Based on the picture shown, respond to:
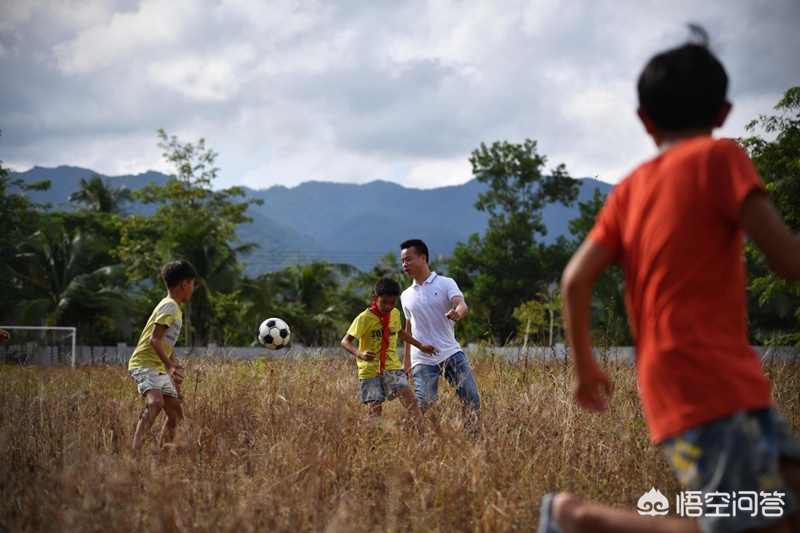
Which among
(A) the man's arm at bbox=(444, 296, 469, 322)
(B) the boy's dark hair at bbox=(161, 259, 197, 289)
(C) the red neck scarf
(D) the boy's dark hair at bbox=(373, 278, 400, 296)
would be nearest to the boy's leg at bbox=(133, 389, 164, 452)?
(B) the boy's dark hair at bbox=(161, 259, 197, 289)

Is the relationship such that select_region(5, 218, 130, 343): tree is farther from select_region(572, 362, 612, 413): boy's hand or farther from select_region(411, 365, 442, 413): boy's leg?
select_region(572, 362, 612, 413): boy's hand

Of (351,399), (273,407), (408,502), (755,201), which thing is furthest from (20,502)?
(755,201)

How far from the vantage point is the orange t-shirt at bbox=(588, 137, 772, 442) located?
211 centimetres

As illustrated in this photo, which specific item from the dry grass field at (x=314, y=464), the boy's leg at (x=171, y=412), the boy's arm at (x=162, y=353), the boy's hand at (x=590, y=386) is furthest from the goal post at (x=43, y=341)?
the boy's hand at (x=590, y=386)

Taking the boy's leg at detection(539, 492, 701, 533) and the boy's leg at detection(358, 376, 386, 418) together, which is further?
the boy's leg at detection(358, 376, 386, 418)

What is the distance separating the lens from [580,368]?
2.34 m

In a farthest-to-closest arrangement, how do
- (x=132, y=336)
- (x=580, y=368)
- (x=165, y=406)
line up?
(x=132, y=336)
(x=165, y=406)
(x=580, y=368)

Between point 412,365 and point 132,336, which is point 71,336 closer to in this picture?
point 132,336

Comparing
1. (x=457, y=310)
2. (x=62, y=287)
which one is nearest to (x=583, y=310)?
(x=457, y=310)

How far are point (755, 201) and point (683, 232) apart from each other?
204 mm

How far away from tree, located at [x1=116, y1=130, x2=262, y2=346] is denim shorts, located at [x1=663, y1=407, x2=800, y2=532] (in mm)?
30781

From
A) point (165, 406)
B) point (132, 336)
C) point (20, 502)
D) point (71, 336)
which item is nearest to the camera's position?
point (20, 502)

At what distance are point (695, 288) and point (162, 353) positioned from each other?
463 cm

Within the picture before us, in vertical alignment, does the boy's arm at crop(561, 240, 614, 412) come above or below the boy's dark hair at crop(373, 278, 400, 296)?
below
